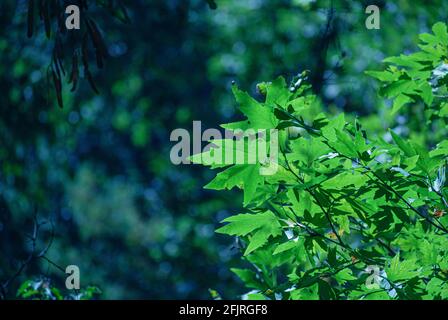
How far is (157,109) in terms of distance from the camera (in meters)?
12.8

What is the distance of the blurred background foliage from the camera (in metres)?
7.73

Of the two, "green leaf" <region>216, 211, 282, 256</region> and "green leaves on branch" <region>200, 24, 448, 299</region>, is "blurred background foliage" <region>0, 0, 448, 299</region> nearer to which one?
"green leaves on branch" <region>200, 24, 448, 299</region>

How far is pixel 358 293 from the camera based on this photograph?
2.44 meters

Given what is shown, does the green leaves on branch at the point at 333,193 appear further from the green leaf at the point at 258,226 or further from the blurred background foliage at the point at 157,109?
the blurred background foliage at the point at 157,109

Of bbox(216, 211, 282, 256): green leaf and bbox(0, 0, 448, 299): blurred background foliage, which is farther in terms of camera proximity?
bbox(0, 0, 448, 299): blurred background foliage

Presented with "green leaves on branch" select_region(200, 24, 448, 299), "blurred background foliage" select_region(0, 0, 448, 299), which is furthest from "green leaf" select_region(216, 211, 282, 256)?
"blurred background foliage" select_region(0, 0, 448, 299)

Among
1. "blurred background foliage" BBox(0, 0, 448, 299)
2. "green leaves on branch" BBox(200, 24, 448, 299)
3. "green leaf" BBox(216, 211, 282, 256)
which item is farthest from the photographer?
"blurred background foliage" BBox(0, 0, 448, 299)

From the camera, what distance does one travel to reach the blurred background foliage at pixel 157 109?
773cm

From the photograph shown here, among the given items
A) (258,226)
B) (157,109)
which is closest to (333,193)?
(258,226)

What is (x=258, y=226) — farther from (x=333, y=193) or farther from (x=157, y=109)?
(x=157, y=109)

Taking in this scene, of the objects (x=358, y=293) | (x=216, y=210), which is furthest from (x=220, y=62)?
(x=358, y=293)

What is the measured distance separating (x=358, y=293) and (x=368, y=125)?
3.69 m

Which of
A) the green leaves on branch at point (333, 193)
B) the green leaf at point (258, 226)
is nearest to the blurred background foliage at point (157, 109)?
the green leaves on branch at point (333, 193)

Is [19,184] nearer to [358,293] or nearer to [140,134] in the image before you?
[140,134]
